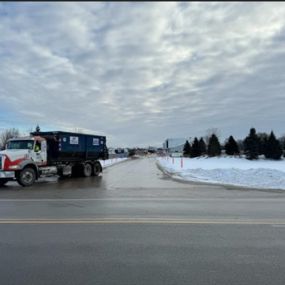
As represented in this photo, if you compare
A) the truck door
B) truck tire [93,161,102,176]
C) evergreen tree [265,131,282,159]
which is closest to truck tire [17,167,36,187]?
the truck door

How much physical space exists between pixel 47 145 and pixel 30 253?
18.7 m

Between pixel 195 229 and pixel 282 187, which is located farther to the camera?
pixel 282 187

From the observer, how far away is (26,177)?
2162 cm

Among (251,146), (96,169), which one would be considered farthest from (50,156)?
(251,146)

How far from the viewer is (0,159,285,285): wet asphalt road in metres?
5.59

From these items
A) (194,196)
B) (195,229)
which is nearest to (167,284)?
(195,229)

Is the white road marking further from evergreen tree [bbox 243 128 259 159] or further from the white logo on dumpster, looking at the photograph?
evergreen tree [bbox 243 128 259 159]

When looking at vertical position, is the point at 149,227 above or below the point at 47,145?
below

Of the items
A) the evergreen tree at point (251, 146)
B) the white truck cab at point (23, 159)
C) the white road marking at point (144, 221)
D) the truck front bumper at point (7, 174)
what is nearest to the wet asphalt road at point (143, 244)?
the white road marking at point (144, 221)

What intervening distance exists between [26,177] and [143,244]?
15.7 metres

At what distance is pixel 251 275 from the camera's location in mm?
5582

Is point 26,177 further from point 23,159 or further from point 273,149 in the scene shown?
point 273,149

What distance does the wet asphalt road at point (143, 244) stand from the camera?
5590 millimetres

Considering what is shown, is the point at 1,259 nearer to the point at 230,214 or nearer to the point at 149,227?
the point at 149,227
